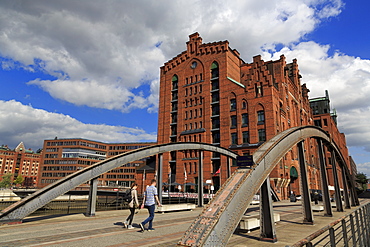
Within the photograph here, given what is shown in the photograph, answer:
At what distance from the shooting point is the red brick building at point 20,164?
388 feet

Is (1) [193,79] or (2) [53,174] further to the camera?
(2) [53,174]

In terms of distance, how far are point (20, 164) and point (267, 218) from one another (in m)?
147

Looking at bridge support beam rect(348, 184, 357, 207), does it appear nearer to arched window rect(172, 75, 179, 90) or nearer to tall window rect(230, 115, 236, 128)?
tall window rect(230, 115, 236, 128)

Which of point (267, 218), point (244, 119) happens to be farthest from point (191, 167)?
point (267, 218)

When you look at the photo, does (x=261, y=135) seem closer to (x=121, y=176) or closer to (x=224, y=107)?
(x=224, y=107)

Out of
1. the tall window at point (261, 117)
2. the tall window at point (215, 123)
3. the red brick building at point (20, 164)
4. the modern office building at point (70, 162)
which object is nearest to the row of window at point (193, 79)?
the tall window at point (215, 123)

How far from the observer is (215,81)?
4734 cm

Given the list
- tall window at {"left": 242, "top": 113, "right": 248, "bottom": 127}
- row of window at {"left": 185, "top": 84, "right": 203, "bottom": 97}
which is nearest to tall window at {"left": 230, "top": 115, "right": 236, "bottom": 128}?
tall window at {"left": 242, "top": 113, "right": 248, "bottom": 127}

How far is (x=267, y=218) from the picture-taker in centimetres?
731

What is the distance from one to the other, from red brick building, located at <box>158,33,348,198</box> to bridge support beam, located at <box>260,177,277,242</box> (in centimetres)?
3136

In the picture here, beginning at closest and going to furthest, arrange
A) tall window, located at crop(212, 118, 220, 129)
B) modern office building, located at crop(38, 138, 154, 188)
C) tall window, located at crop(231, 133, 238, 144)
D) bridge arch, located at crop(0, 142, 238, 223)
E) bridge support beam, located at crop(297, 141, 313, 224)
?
1. bridge arch, located at crop(0, 142, 238, 223)
2. bridge support beam, located at crop(297, 141, 313, 224)
3. tall window, located at crop(231, 133, 238, 144)
4. tall window, located at crop(212, 118, 220, 129)
5. modern office building, located at crop(38, 138, 154, 188)

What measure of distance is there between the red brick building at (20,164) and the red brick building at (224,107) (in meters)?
102

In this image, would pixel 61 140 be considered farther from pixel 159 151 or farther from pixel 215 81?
pixel 159 151

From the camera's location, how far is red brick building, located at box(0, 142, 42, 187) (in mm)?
118125
